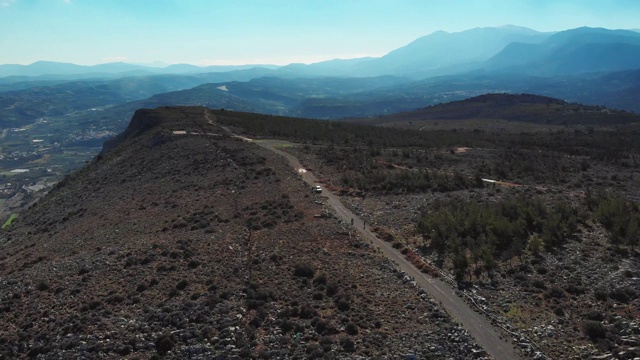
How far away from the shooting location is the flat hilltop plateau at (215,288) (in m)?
17.9

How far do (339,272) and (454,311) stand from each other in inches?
256

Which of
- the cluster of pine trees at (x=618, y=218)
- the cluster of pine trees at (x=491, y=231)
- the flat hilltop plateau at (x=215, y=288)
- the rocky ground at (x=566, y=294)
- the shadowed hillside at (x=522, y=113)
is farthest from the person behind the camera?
the shadowed hillside at (x=522, y=113)

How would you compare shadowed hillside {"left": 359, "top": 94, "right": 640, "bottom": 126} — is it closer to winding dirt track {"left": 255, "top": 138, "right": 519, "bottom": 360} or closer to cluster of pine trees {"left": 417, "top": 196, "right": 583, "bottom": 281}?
cluster of pine trees {"left": 417, "top": 196, "right": 583, "bottom": 281}

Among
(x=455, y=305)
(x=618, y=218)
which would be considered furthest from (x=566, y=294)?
(x=618, y=218)

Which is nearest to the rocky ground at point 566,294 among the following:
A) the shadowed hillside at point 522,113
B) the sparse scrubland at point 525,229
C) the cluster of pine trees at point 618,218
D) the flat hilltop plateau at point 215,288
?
the sparse scrubland at point 525,229

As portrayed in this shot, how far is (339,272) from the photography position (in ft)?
77.5

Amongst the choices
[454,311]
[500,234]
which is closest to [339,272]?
[454,311]

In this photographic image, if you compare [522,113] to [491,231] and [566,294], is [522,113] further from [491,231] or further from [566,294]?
[566,294]

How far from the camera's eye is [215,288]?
2216 centimetres

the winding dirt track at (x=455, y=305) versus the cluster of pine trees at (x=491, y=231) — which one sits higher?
the cluster of pine trees at (x=491, y=231)

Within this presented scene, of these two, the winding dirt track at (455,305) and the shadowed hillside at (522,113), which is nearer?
the winding dirt track at (455,305)

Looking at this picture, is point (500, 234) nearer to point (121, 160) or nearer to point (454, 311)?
point (454, 311)

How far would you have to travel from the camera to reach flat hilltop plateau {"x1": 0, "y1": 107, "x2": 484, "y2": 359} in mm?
17922

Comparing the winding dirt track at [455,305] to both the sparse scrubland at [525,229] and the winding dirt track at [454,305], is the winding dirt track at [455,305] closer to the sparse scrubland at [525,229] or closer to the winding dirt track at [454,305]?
the winding dirt track at [454,305]
